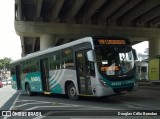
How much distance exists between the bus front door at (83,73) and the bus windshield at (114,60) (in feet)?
2.71

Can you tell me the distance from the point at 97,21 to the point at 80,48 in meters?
21.2

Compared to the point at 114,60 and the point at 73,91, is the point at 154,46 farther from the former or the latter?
the point at 114,60

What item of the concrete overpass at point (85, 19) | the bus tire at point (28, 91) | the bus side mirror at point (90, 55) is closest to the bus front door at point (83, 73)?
the bus side mirror at point (90, 55)

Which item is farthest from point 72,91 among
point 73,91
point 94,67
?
point 94,67

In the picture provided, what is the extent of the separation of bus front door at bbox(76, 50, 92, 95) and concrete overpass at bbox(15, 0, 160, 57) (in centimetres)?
1334

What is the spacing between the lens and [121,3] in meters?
29.4

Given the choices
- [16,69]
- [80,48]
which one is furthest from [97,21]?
[80,48]

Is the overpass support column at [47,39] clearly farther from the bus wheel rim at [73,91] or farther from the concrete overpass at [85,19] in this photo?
the bus wheel rim at [73,91]

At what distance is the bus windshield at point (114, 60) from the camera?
14852mm

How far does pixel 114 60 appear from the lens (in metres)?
15.1

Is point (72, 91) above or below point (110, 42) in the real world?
below

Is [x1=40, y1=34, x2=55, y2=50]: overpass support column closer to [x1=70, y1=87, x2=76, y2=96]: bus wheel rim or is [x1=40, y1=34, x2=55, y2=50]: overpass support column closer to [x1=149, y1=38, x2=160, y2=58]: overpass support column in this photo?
[x1=149, y1=38, x2=160, y2=58]: overpass support column


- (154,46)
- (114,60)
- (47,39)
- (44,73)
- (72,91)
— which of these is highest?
(47,39)

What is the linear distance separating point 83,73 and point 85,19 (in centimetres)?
2060
